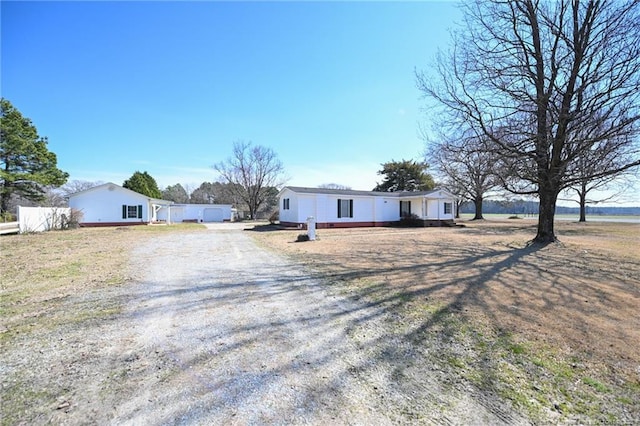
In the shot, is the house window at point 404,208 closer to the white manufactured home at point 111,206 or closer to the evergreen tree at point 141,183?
the white manufactured home at point 111,206

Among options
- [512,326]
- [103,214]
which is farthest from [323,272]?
[103,214]

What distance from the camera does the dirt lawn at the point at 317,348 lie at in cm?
205

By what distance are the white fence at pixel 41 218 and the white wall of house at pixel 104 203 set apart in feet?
16.7

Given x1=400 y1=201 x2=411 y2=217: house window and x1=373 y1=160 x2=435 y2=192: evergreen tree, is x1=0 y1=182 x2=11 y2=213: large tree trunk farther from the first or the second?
x1=373 y1=160 x2=435 y2=192: evergreen tree

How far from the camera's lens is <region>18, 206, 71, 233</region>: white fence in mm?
14984

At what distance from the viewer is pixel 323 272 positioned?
636 centimetres

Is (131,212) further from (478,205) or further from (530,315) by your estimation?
(478,205)

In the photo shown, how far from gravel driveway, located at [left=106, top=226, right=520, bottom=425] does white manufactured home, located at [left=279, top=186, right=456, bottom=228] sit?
50.3 feet

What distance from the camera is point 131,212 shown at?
25.9 meters

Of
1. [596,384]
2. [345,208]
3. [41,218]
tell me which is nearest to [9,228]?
[41,218]

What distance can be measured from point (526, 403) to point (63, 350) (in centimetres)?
413

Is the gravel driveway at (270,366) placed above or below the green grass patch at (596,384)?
above

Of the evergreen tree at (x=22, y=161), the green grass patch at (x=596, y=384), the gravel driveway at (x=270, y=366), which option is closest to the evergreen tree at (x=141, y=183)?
the evergreen tree at (x=22, y=161)

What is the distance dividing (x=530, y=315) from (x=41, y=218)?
22.6 metres
